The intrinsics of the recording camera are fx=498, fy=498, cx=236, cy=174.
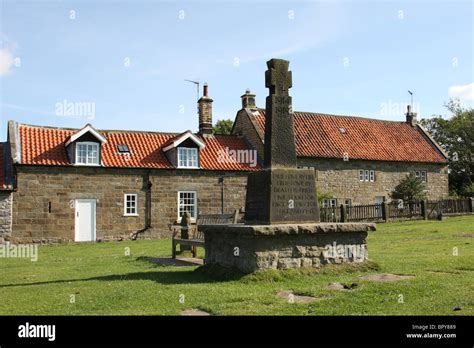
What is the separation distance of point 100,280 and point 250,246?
3.36 metres

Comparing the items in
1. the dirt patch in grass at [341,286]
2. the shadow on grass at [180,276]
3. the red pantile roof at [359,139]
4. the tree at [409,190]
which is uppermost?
the red pantile roof at [359,139]

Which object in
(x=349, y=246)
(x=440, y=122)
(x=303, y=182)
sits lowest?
(x=349, y=246)

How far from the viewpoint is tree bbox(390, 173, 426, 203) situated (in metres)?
33.6

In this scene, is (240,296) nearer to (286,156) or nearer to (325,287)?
(325,287)

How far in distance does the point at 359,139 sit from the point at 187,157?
546 inches

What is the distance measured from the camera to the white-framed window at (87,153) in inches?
1014

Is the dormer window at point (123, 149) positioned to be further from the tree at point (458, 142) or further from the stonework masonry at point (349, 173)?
the tree at point (458, 142)

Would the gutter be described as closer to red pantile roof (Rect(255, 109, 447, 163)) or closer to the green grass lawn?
red pantile roof (Rect(255, 109, 447, 163))

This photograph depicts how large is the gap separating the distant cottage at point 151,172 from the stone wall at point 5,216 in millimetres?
43

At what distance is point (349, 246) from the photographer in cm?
997

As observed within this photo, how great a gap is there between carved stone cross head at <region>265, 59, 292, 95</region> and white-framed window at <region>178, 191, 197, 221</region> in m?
18.2

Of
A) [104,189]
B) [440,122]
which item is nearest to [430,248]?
[104,189]

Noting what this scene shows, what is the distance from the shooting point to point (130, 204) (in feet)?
87.7

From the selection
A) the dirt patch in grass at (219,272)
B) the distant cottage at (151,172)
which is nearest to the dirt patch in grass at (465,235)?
the dirt patch in grass at (219,272)
